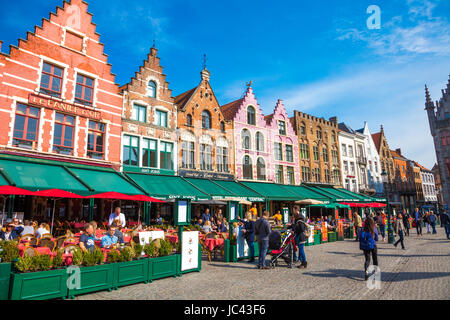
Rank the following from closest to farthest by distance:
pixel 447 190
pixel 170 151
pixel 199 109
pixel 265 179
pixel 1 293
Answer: pixel 1 293
pixel 170 151
pixel 199 109
pixel 265 179
pixel 447 190

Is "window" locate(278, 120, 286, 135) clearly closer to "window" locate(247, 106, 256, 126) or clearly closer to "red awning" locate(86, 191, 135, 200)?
"window" locate(247, 106, 256, 126)

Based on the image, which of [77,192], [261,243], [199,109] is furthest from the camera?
[199,109]

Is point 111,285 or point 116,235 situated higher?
point 116,235

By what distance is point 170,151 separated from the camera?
66.0 ft

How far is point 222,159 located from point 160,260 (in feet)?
54.1

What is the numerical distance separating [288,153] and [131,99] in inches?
684

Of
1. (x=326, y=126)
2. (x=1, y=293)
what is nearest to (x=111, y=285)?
(x=1, y=293)

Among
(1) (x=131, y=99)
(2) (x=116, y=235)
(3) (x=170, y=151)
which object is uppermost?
(1) (x=131, y=99)

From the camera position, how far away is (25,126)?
46.5ft

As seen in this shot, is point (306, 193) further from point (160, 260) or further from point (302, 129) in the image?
point (160, 260)

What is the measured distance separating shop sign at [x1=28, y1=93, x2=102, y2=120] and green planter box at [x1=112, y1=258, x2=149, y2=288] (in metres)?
12.1

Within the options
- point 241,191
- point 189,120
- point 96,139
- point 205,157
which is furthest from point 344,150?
point 96,139

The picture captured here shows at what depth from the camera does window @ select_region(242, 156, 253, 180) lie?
24888mm
